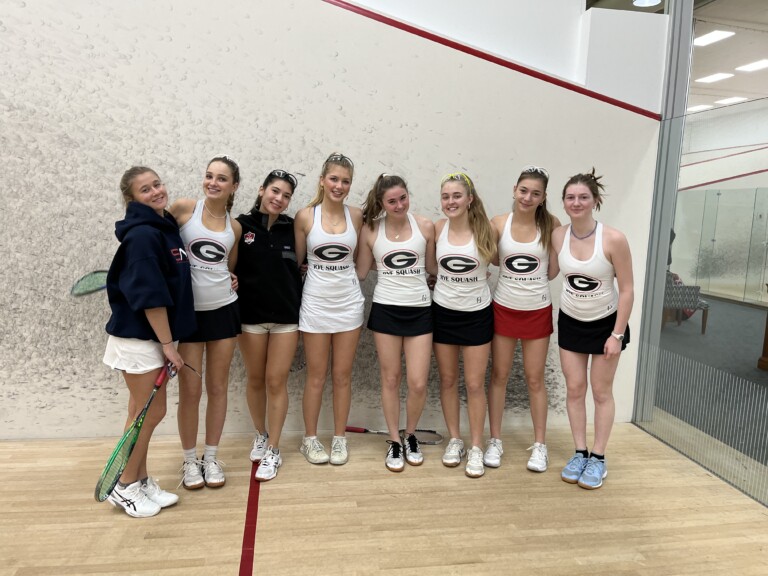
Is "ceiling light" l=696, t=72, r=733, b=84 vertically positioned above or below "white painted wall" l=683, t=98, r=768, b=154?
above

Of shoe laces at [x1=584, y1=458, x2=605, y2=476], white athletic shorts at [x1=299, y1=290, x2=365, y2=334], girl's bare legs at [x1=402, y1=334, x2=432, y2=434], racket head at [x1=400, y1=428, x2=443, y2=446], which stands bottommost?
racket head at [x1=400, y1=428, x2=443, y2=446]

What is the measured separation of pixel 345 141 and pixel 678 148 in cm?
138

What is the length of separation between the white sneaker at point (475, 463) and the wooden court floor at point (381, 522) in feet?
0.09

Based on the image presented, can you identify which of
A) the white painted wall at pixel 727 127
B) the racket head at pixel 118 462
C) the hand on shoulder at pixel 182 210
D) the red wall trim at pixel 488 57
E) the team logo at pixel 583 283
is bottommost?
the racket head at pixel 118 462

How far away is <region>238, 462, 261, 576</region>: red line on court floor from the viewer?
1.38 meters

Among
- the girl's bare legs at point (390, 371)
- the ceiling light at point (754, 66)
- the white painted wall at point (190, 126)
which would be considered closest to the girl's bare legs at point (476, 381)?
the girl's bare legs at point (390, 371)

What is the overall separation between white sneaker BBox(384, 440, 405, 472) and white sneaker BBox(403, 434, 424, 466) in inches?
1.3

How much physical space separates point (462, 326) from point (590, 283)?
0.46 metres

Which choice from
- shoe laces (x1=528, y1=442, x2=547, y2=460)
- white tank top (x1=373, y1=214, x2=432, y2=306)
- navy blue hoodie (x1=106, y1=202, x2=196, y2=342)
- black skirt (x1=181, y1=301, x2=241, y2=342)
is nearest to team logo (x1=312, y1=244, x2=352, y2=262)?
white tank top (x1=373, y1=214, x2=432, y2=306)

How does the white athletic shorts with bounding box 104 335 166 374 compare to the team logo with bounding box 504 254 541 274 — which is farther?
the team logo with bounding box 504 254 541 274

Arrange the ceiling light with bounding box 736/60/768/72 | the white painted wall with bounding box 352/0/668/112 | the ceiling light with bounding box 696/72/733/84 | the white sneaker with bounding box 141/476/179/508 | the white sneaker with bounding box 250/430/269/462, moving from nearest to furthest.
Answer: the white sneaker with bounding box 141/476/179/508 → the white sneaker with bounding box 250/430/269/462 → the white painted wall with bounding box 352/0/668/112 → the ceiling light with bounding box 696/72/733/84 → the ceiling light with bounding box 736/60/768/72

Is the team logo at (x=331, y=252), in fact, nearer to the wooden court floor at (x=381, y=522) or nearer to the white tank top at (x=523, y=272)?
the white tank top at (x=523, y=272)

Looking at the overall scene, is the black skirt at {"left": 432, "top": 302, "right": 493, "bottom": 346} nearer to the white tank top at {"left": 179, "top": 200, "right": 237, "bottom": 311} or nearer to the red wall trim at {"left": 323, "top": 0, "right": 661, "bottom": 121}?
the white tank top at {"left": 179, "top": 200, "right": 237, "bottom": 311}

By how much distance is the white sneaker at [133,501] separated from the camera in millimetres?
1590
